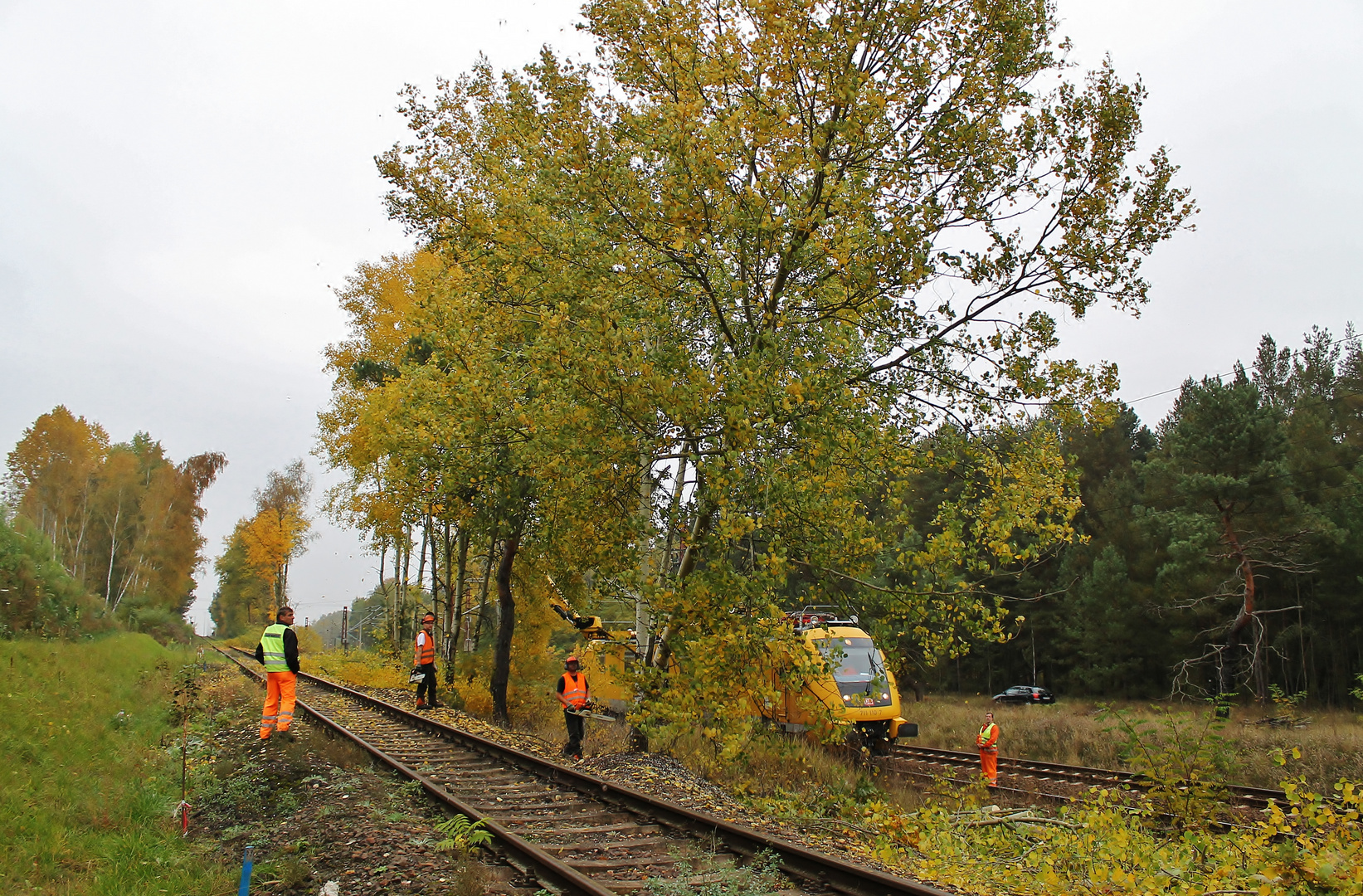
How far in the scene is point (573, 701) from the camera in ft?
40.3

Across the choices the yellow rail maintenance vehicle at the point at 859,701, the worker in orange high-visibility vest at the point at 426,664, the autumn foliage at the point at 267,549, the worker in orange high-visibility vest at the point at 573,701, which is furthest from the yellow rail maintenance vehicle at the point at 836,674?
the autumn foliage at the point at 267,549

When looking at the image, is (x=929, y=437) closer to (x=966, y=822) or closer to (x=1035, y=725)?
(x=966, y=822)

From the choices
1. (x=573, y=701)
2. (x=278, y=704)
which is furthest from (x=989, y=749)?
(x=278, y=704)

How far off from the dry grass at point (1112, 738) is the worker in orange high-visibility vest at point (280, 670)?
33.4 ft

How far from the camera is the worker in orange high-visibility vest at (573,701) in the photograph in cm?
1216

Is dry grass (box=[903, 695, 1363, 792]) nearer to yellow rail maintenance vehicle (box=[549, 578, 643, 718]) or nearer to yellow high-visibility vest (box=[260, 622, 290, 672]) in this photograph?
yellow rail maintenance vehicle (box=[549, 578, 643, 718])

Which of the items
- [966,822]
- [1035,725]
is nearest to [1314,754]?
[1035,725]

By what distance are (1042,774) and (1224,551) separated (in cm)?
2165

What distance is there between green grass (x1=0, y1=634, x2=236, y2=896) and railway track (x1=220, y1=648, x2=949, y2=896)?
7.33ft

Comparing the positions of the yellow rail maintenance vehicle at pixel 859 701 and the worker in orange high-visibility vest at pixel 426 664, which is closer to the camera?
the yellow rail maintenance vehicle at pixel 859 701

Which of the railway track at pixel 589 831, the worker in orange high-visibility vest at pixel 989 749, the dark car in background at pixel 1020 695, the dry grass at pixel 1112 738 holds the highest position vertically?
the railway track at pixel 589 831

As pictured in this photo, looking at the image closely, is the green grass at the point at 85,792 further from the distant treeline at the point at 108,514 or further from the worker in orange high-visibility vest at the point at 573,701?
the distant treeline at the point at 108,514

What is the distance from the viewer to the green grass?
6.04m

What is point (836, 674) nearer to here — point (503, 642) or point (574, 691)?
point (574, 691)
